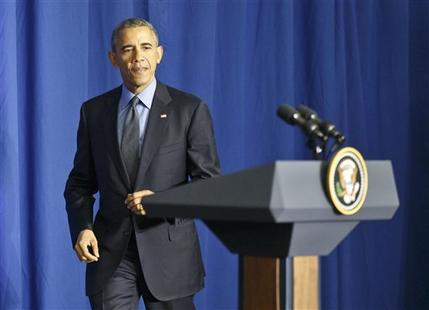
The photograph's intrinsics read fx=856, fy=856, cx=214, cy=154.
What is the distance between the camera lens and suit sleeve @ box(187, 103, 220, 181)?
2.19 meters

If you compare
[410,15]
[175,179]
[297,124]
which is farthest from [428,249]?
[297,124]

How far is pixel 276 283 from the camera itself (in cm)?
117

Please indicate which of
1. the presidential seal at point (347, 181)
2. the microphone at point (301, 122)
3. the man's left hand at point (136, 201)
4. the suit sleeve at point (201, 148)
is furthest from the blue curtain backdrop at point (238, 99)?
the presidential seal at point (347, 181)

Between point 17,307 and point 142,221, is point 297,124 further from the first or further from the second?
point 17,307

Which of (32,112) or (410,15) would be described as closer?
(32,112)

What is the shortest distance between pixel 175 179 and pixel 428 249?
2.08m

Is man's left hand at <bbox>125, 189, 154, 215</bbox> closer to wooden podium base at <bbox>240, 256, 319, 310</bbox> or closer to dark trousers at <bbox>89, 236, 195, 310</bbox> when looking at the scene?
dark trousers at <bbox>89, 236, 195, 310</bbox>

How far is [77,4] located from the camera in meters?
3.06

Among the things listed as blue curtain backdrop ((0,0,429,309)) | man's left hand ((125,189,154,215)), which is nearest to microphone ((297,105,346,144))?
man's left hand ((125,189,154,215))

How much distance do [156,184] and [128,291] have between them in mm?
287

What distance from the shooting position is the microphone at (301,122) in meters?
1.20

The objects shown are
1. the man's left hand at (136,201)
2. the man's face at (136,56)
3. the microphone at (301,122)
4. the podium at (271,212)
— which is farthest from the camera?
the man's face at (136,56)

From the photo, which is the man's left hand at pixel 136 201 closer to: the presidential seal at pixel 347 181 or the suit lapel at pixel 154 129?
the suit lapel at pixel 154 129

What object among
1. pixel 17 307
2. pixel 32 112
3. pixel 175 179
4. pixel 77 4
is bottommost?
pixel 17 307
